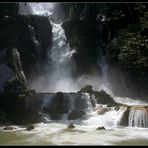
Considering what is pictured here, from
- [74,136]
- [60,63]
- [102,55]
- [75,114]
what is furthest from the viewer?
[60,63]

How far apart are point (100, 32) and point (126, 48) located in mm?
26489

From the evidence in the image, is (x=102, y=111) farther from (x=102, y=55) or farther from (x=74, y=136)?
(x=102, y=55)

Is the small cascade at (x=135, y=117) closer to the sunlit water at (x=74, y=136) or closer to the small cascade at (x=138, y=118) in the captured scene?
the small cascade at (x=138, y=118)

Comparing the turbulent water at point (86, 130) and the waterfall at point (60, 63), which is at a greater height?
the waterfall at point (60, 63)

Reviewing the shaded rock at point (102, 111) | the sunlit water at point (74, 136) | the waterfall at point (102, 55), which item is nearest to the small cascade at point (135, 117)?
the sunlit water at point (74, 136)

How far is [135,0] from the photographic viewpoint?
2.42m

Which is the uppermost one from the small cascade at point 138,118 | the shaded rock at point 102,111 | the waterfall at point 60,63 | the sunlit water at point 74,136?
the waterfall at point 60,63

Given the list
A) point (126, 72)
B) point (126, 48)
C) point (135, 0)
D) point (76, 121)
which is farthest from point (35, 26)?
point (135, 0)

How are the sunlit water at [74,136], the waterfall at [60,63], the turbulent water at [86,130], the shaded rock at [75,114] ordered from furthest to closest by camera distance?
the waterfall at [60,63]
the shaded rock at [75,114]
the turbulent water at [86,130]
the sunlit water at [74,136]

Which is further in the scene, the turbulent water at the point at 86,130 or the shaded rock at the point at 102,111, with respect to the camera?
the shaded rock at the point at 102,111

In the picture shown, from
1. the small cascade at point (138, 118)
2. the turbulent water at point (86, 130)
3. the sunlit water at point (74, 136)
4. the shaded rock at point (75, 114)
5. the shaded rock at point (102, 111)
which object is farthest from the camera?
the shaded rock at point (75, 114)

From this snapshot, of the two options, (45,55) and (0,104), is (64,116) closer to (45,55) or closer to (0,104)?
(0,104)

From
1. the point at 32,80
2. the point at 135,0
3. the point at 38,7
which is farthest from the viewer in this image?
the point at 38,7

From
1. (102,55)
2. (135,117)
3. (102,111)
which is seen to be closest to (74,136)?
(135,117)
